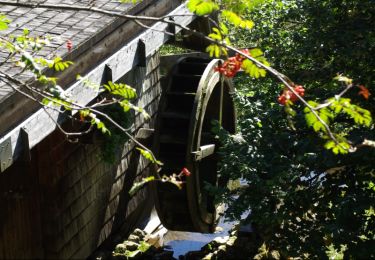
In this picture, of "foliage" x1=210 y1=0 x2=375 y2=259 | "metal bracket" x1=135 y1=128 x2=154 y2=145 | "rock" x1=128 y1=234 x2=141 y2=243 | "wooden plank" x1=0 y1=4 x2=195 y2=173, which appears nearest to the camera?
"wooden plank" x1=0 y1=4 x2=195 y2=173

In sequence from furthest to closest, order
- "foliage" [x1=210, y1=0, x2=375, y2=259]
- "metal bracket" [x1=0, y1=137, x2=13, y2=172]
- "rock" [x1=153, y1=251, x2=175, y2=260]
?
1. "rock" [x1=153, y1=251, x2=175, y2=260]
2. "foliage" [x1=210, y1=0, x2=375, y2=259]
3. "metal bracket" [x1=0, y1=137, x2=13, y2=172]

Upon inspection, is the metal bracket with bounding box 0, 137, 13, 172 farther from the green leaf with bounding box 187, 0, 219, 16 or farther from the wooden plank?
the green leaf with bounding box 187, 0, 219, 16

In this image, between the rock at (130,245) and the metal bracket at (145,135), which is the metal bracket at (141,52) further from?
the rock at (130,245)

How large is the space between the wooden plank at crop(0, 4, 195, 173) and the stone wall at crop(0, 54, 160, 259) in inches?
35.8

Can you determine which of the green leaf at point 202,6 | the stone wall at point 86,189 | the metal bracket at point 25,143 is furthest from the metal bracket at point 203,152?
the green leaf at point 202,6

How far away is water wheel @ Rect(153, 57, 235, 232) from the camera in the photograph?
9.06 meters

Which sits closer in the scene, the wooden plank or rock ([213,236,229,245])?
the wooden plank

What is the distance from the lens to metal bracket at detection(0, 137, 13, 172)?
5398mm

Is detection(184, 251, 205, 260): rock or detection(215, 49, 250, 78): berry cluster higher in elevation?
detection(215, 49, 250, 78): berry cluster

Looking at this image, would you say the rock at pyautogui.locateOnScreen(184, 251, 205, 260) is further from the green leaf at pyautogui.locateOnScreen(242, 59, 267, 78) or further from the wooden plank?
the green leaf at pyautogui.locateOnScreen(242, 59, 267, 78)

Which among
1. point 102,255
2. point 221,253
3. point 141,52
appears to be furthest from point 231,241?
point 141,52

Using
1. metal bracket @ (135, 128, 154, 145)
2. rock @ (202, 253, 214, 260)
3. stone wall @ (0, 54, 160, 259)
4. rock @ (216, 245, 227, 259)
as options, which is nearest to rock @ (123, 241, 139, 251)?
stone wall @ (0, 54, 160, 259)

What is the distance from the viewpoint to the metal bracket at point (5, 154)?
540 centimetres

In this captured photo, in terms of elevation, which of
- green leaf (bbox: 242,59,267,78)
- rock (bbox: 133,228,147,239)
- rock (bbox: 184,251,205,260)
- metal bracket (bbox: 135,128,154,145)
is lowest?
rock (bbox: 184,251,205,260)
